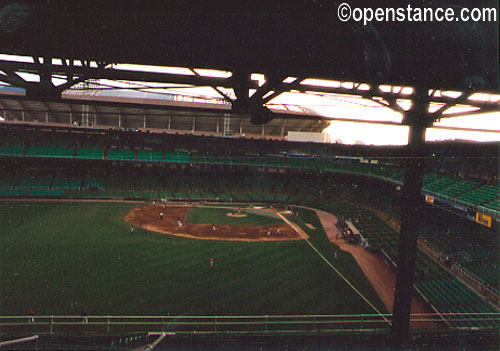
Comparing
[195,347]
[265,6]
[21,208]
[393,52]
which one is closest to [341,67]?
[393,52]

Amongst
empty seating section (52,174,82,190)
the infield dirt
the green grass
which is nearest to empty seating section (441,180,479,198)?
the infield dirt

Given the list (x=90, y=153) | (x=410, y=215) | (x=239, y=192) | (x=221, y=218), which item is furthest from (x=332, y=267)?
(x=90, y=153)

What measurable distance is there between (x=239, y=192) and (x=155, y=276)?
2511 centimetres

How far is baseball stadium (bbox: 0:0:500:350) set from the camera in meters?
2.08

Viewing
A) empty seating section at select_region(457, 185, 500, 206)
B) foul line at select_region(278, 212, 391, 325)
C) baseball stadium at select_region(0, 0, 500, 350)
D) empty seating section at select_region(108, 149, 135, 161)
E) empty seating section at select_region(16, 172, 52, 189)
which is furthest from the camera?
empty seating section at select_region(108, 149, 135, 161)

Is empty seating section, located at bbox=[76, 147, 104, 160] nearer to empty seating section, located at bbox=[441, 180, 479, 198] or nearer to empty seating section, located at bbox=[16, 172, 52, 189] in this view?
empty seating section, located at bbox=[16, 172, 52, 189]

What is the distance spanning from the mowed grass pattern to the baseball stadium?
0.40ft

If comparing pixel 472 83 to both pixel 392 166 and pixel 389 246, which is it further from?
pixel 392 166

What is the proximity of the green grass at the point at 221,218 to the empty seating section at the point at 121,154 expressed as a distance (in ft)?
43.6

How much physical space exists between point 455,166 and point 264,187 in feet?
75.6

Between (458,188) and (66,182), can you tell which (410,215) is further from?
(66,182)

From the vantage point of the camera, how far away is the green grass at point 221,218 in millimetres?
26152

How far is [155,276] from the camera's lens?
549 inches

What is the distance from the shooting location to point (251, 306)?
11.5 m
